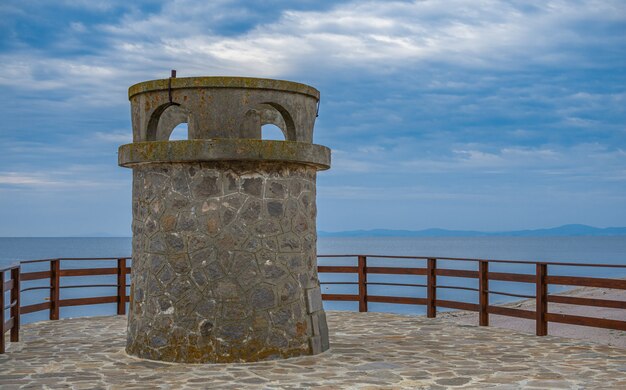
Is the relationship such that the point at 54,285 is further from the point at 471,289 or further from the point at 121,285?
the point at 471,289

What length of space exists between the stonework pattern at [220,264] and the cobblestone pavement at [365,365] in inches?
12.2

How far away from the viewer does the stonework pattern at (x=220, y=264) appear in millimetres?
8664

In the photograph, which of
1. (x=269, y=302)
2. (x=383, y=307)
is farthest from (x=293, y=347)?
(x=383, y=307)

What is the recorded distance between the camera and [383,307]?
154ft

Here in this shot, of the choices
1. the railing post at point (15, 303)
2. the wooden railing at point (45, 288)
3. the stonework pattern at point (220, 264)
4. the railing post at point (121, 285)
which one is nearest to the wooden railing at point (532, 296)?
the stonework pattern at point (220, 264)

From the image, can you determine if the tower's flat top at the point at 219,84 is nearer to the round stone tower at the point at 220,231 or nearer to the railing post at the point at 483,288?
the round stone tower at the point at 220,231

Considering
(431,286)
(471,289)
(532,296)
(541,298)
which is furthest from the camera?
(431,286)

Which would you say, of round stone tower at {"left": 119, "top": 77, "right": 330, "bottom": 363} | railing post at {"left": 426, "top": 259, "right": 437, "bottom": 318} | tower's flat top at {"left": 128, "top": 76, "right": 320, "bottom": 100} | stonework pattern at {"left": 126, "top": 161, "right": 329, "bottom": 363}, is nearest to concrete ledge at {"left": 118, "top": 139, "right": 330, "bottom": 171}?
round stone tower at {"left": 119, "top": 77, "right": 330, "bottom": 363}

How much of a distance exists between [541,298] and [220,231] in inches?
198

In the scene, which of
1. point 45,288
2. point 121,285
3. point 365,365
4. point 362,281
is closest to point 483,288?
point 362,281

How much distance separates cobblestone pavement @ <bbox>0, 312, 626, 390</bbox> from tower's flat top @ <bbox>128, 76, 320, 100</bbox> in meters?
3.32

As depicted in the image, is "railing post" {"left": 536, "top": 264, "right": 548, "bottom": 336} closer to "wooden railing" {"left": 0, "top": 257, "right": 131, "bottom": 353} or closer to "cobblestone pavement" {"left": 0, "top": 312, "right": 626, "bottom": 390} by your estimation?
"cobblestone pavement" {"left": 0, "top": 312, "right": 626, "bottom": 390}

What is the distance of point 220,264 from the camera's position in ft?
28.5

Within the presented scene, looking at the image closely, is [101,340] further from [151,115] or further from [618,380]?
[618,380]
